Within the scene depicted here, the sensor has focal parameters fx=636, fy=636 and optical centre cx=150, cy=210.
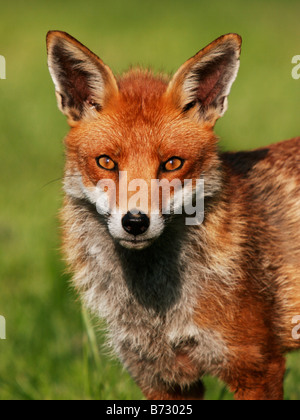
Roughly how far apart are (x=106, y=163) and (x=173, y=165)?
48cm

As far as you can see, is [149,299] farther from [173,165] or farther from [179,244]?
[173,165]

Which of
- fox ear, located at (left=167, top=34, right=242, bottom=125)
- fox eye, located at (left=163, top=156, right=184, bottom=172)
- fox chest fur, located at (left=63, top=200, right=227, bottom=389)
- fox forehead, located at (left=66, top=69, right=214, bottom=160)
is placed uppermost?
fox ear, located at (left=167, top=34, right=242, bottom=125)

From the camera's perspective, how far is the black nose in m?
4.20

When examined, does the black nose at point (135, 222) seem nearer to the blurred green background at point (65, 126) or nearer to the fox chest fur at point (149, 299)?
the fox chest fur at point (149, 299)

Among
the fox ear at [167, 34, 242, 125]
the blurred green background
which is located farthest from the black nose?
the blurred green background

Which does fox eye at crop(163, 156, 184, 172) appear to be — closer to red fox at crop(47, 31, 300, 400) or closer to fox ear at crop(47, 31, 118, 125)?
red fox at crop(47, 31, 300, 400)

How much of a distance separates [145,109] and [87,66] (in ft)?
1.87

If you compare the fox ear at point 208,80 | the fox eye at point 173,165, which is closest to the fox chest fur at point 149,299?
the fox eye at point 173,165

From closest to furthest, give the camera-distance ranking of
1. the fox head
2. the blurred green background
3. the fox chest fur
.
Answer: the fox head
the fox chest fur
the blurred green background

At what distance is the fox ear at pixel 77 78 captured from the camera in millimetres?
4734

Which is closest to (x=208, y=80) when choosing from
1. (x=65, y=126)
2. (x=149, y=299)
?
(x=149, y=299)

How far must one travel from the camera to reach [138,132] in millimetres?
4582

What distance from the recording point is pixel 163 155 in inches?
179
